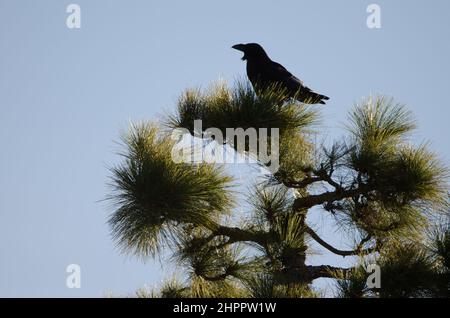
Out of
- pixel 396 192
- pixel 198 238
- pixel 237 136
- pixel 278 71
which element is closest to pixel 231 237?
pixel 198 238

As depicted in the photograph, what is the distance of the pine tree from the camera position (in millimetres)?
4426

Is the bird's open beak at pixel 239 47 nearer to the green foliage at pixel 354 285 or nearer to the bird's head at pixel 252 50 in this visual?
the bird's head at pixel 252 50

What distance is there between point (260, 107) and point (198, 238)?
889mm

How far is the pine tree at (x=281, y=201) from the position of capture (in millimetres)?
4426

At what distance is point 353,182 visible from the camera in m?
4.75

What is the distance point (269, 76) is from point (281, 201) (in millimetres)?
1113

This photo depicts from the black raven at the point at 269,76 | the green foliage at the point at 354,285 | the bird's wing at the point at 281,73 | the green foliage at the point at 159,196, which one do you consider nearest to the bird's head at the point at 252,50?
the black raven at the point at 269,76

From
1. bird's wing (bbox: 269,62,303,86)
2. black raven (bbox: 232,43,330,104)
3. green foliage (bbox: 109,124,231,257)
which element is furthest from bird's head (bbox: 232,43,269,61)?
green foliage (bbox: 109,124,231,257)

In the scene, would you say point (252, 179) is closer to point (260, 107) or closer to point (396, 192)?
point (260, 107)

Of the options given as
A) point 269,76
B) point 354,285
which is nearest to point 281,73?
point 269,76

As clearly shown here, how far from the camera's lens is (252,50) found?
6.06m

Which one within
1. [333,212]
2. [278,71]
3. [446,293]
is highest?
[278,71]

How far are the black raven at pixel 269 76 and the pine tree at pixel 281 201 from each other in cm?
41

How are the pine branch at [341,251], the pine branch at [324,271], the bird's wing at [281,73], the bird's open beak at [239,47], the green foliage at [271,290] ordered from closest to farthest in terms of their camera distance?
the green foliage at [271,290] < the pine branch at [324,271] < the pine branch at [341,251] < the bird's wing at [281,73] < the bird's open beak at [239,47]
